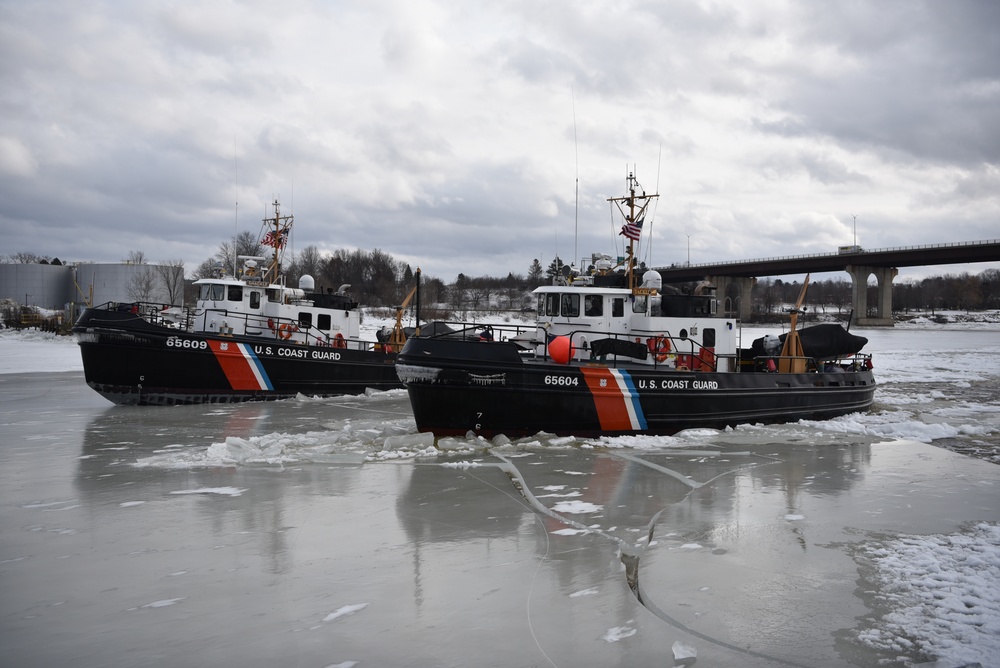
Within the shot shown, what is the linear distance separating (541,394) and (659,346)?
2.69 meters

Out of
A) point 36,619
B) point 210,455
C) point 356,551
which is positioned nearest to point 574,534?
point 356,551

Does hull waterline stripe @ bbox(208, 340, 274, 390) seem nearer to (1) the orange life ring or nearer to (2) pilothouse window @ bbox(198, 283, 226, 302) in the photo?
(2) pilothouse window @ bbox(198, 283, 226, 302)

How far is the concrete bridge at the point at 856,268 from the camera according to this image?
52.1 meters

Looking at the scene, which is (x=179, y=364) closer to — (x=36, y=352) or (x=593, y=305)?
(x=593, y=305)

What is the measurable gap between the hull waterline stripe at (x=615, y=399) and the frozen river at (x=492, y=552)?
37cm

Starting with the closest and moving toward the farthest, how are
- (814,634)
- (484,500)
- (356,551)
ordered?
(814,634) → (356,551) → (484,500)

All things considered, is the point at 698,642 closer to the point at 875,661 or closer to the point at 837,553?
the point at 875,661

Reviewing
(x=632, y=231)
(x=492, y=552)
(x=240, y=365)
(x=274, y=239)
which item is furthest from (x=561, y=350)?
(x=274, y=239)

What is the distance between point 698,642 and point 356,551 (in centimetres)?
254

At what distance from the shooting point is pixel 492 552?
16.8ft

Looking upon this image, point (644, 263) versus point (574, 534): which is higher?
point (644, 263)

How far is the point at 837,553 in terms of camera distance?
5223 millimetres

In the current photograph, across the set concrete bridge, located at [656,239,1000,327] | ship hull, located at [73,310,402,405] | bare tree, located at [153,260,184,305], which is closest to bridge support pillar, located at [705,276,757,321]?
concrete bridge, located at [656,239,1000,327]

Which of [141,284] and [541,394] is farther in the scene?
[141,284]
